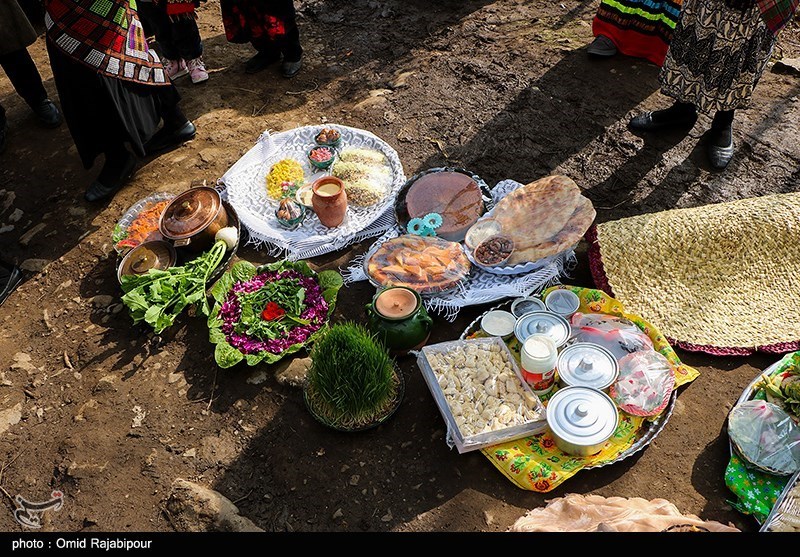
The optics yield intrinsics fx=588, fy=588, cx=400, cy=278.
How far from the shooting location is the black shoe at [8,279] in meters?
4.04

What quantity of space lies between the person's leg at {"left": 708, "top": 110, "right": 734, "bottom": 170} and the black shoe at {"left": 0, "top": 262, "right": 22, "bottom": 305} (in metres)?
5.14

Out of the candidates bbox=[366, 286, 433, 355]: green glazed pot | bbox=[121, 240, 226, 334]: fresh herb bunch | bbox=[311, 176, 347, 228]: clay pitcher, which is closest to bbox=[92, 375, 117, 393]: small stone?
bbox=[121, 240, 226, 334]: fresh herb bunch

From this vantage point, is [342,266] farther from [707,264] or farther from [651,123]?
[651,123]

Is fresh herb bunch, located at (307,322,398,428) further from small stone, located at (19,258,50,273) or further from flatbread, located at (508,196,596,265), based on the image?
small stone, located at (19,258,50,273)

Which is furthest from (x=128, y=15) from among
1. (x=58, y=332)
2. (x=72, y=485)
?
(x=72, y=485)

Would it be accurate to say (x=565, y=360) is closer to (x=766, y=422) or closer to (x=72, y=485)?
(x=766, y=422)

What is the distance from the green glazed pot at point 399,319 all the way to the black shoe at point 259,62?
3468 millimetres

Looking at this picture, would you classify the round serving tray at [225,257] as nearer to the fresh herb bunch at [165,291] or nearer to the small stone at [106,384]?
the fresh herb bunch at [165,291]

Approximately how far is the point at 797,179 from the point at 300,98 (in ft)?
13.7

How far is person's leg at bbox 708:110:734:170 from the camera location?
4.38 m

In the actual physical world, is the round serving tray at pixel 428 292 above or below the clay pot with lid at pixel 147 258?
below

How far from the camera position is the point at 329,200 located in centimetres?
405

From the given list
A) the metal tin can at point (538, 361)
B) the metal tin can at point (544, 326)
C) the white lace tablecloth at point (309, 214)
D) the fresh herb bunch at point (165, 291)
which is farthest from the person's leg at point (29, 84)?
the metal tin can at point (538, 361)
